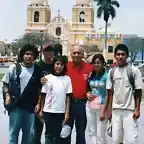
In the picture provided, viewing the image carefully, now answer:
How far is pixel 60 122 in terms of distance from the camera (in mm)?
5969

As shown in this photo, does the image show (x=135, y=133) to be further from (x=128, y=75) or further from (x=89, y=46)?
(x=89, y=46)

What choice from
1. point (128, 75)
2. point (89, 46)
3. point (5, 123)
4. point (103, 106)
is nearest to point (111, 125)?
point (103, 106)

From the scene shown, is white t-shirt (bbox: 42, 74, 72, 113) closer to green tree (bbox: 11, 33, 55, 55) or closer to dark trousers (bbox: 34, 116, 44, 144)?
dark trousers (bbox: 34, 116, 44, 144)

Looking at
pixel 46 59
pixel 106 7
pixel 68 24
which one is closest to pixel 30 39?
pixel 68 24

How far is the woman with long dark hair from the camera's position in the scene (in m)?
6.52

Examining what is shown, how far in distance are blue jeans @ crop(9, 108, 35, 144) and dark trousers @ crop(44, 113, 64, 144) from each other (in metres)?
0.19

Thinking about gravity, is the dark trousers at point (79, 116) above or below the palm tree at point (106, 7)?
below

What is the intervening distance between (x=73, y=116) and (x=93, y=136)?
427 mm

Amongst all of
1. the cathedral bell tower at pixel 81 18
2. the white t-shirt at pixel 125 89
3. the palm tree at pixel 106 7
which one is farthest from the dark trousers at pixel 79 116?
the cathedral bell tower at pixel 81 18

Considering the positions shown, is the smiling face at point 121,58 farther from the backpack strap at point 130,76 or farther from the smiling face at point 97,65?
the smiling face at point 97,65

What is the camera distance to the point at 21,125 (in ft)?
19.6

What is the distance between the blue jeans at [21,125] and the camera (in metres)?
5.91

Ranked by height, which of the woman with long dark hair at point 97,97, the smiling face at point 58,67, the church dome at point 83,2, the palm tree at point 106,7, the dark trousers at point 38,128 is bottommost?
the dark trousers at point 38,128

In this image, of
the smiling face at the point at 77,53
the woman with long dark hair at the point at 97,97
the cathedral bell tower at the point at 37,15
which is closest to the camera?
the smiling face at the point at 77,53
